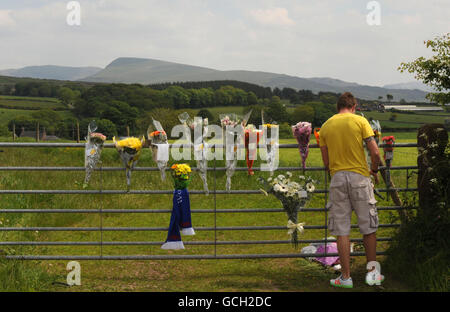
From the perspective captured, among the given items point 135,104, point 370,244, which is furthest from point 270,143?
point 135,104

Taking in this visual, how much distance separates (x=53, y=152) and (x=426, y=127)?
74.3 feet

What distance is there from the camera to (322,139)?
5000mm

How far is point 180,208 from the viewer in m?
5.58

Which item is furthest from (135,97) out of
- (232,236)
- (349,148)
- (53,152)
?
(349,148)

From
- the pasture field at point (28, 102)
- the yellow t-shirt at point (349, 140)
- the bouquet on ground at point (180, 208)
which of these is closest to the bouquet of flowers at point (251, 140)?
the bouquet on ground at point (180, 208)

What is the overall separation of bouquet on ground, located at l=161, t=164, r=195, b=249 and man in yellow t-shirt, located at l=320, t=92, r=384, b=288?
1.64 metres

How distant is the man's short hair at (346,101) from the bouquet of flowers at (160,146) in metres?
2.06

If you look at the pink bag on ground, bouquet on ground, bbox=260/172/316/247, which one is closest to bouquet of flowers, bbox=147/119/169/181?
bouquet on ground, bbox=260/172/316/247

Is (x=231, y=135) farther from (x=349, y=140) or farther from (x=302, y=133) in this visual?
(x=349, y=140)

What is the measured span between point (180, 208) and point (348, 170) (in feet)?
6.56

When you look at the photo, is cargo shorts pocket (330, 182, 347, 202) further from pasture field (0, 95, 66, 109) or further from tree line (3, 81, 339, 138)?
pasture field (0, 95, 66, 109)

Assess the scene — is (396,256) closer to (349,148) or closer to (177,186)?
(349,148)

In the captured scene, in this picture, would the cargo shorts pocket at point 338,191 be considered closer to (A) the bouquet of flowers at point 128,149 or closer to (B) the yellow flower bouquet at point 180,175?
(B) the yellow flower bouquet at point 180,175

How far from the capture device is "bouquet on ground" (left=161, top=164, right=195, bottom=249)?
552 cm
